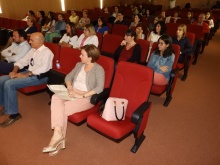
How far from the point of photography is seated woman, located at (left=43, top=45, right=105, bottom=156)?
2367 millimetres

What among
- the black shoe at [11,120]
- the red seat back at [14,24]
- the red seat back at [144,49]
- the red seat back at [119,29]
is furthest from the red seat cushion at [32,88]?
the red seat back at [14,24]

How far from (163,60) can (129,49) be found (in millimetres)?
648

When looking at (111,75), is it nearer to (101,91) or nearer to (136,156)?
(101,91)

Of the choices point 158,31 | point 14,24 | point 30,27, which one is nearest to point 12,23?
point 14,24

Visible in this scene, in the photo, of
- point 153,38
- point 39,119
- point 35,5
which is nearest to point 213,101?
point 153,38

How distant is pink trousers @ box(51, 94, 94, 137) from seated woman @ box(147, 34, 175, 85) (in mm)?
1284

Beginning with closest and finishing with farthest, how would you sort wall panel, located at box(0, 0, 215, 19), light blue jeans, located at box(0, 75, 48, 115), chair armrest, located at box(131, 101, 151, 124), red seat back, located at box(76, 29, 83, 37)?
1. chair armrest, located at box(131, 101, 151, 124)
2. light blue jeans, located at box(0, 75, 48, 115)
3. red seat back, located at box(76, 29, 83, 37)
4. wall panel, located at box(0, 0, 215, 19)

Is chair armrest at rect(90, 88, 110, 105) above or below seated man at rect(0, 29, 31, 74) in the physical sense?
below

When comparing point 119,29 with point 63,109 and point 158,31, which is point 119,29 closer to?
point 158,31

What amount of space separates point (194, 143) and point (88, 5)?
468 inches

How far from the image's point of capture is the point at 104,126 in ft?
7.19

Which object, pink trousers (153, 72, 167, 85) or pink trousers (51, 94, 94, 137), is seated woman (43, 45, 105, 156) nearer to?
pink trousers (51, 94, 94, 137)

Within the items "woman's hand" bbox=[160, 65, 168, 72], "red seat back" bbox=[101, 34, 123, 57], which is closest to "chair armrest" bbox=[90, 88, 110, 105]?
"woman's hand" bbox=[160, 65, 168, 72]

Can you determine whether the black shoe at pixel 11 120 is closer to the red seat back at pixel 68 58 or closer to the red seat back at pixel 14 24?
the red seat back at pixel 68 58
